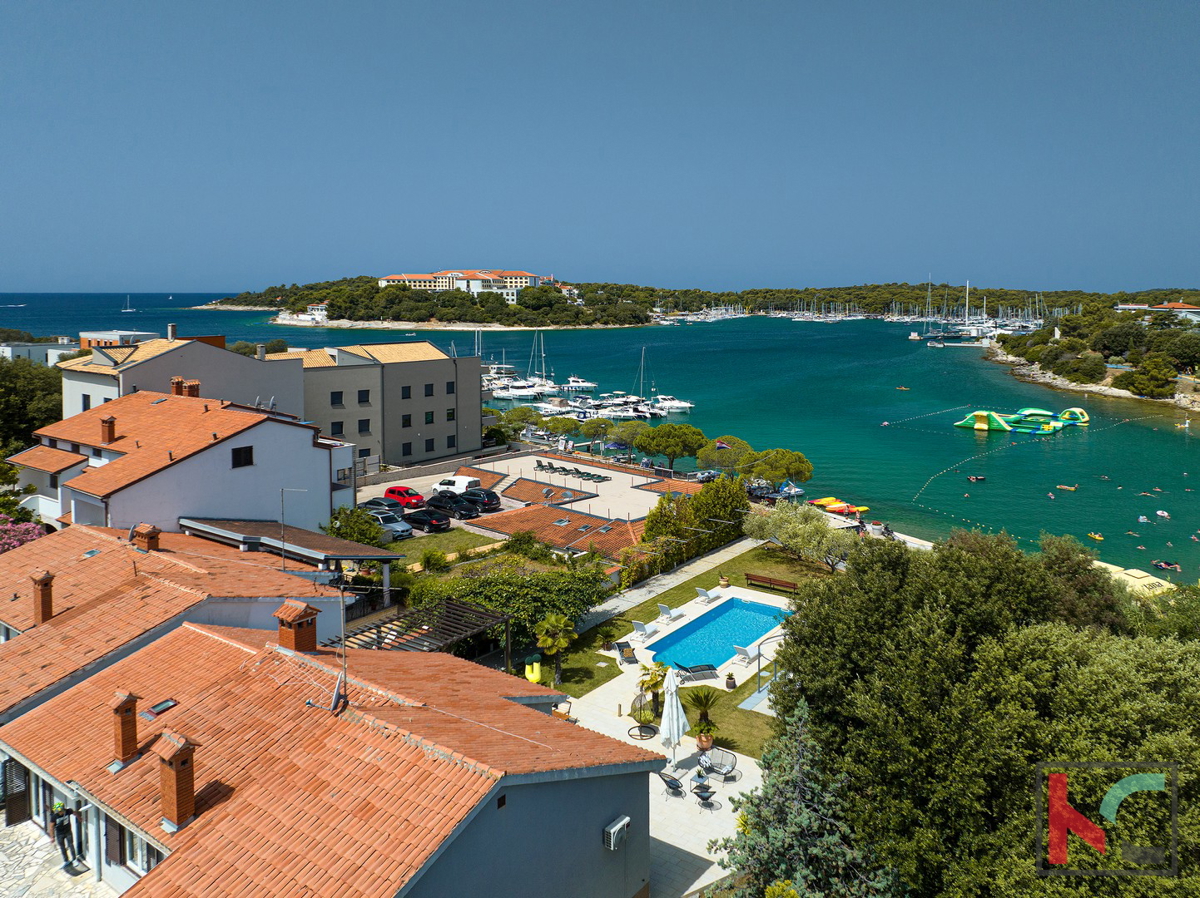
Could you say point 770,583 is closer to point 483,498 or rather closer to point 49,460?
point 483,498

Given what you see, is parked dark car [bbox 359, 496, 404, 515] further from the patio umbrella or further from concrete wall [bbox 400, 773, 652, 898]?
concrete wall [bbox 400, 773, 652, 898]

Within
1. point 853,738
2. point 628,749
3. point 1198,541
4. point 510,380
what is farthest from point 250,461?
point 510,380

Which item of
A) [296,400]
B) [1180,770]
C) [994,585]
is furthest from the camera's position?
[296,400]

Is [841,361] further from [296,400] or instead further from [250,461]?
[250,461]

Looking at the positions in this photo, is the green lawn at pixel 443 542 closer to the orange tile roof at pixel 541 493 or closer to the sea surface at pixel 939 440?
the orange tile roof at pixel 541 493

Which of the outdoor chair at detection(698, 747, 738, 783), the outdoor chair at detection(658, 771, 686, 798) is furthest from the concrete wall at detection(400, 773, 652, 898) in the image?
the outdoor chair at detection(698, 747, 738, 783)

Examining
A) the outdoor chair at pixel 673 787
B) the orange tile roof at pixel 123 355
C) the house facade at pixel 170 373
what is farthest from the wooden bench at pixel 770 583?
the orange tile roof at pixel 123 355

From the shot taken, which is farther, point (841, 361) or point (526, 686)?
point (841, 361)
